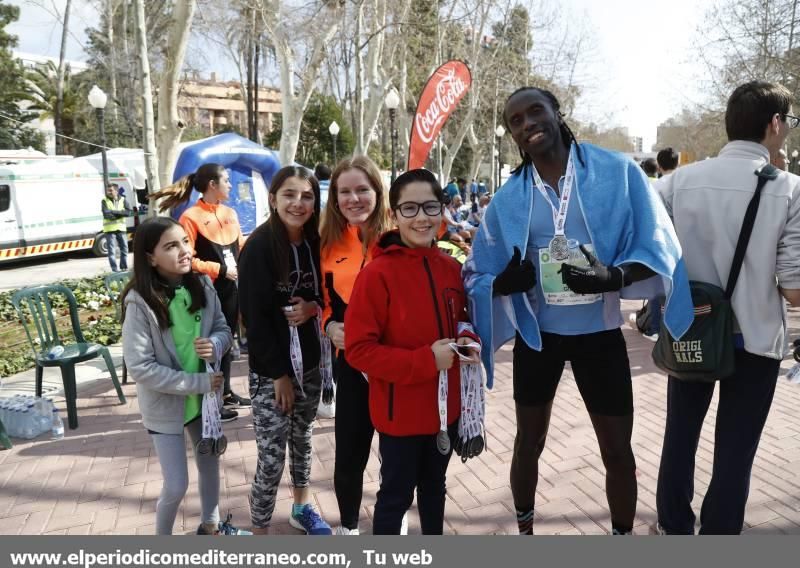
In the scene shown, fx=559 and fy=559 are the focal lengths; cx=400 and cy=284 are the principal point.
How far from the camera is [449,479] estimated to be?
10.4ft

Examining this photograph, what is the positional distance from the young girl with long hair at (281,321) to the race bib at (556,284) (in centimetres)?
103

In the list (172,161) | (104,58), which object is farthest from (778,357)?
(104,58)

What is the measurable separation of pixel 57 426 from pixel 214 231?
1785 mm

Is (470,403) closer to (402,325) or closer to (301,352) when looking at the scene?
(402,325)

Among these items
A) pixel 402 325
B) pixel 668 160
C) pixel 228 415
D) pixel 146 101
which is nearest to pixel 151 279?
pixel 402 325

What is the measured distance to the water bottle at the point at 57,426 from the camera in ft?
13.1

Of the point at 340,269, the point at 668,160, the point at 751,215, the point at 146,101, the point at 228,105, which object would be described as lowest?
the point at 340,269

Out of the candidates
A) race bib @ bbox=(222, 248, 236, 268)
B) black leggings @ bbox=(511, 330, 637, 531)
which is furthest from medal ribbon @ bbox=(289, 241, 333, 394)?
race bib @ bbox=(222, 248, 236, 268)

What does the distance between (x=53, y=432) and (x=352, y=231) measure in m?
3.04

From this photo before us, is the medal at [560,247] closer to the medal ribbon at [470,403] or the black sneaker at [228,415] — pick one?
the medal ribbon at [470,403]

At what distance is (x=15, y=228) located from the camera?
44.7 feet

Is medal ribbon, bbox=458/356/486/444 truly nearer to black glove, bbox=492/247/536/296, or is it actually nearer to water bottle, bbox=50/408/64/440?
black glove, bbox=492/247/536/296

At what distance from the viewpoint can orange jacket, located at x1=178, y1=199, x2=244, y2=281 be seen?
13.4 feet
